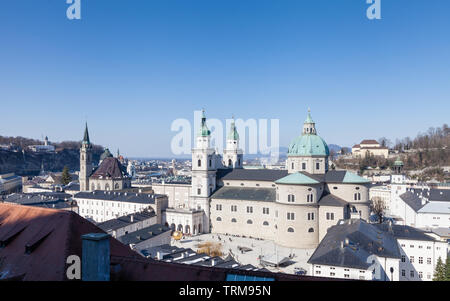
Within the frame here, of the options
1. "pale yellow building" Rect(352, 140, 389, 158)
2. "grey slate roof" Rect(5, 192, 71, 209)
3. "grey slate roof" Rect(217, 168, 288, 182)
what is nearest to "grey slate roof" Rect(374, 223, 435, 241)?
"grey slate roof" Rect(217, 168, 288, 182)

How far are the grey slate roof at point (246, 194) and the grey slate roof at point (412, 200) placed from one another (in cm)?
2474

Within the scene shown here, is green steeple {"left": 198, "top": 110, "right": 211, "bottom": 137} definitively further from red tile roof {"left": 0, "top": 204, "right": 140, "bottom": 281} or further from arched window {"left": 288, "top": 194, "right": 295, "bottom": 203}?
red tile roof {"left": 0, "top": 204, "right": 140, "bottom": 281}

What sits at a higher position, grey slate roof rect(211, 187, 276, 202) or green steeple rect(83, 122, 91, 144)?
green steeple rect(83, 122, 91, 144)

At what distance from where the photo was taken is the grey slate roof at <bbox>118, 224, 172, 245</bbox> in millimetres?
41469

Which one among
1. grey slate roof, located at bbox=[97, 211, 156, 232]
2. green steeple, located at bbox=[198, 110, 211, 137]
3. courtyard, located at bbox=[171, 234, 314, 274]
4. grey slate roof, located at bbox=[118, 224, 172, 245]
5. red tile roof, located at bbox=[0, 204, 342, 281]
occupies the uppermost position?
green steeple, located at bbox=[198, 110, 211, 137]

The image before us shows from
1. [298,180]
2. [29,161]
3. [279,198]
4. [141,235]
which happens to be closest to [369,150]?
[298,180]

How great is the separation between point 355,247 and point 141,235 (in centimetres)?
2605

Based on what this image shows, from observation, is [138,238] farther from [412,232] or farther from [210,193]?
[412,232]

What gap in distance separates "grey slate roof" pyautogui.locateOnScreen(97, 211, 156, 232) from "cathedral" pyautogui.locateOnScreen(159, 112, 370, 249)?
485 centimetres

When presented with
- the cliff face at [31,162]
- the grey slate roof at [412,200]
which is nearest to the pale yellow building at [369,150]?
the grey slate roof at [412,200]

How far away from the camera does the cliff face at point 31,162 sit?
158000 mm

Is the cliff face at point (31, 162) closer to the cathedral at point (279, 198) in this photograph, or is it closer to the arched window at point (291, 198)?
the cathedral at point (279, 198)
